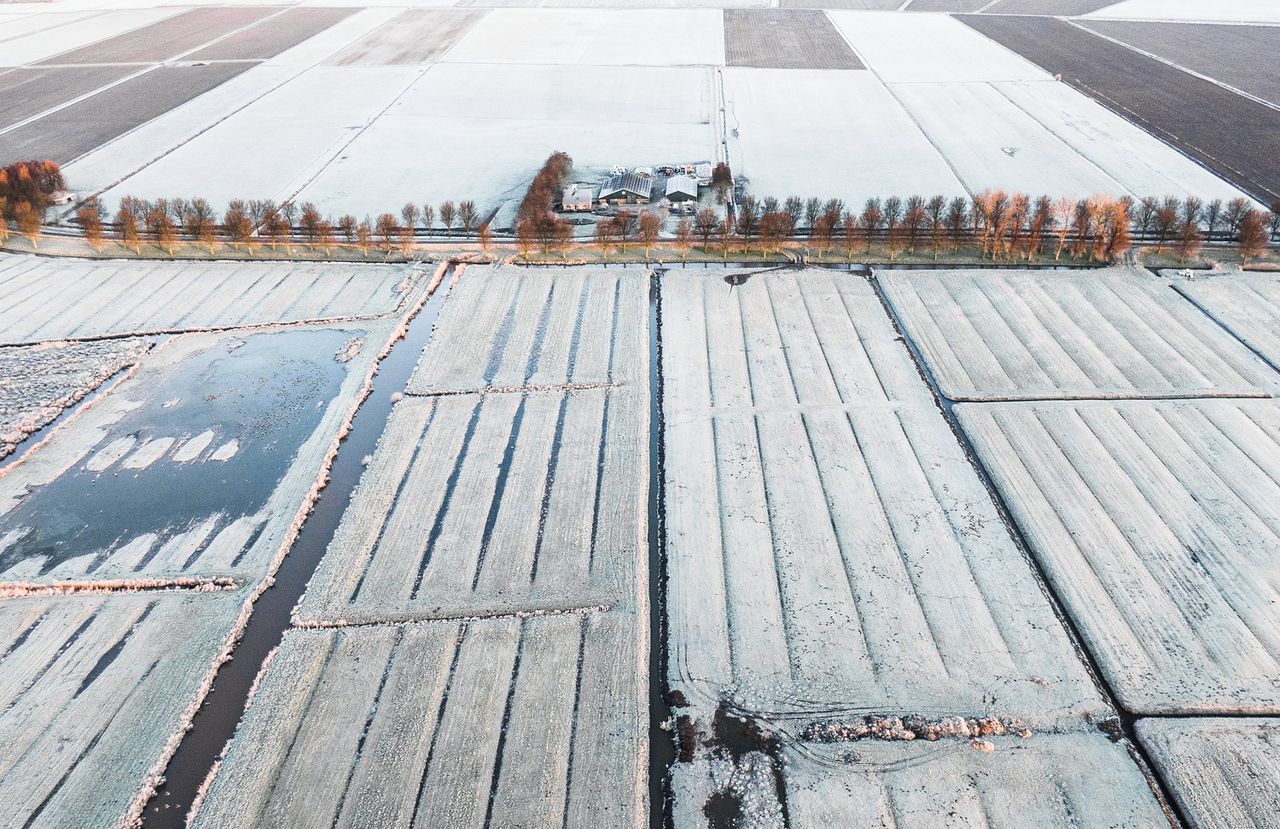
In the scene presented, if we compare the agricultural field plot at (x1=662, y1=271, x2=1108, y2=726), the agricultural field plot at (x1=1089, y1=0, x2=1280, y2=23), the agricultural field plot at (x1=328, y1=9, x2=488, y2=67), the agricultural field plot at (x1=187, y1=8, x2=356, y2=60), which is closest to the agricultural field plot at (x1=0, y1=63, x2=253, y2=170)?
the agricultural field plot at (x1=187, y1=8, x2=356, y2=60)

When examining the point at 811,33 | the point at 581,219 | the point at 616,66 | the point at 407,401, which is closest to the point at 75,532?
the point at 407,401

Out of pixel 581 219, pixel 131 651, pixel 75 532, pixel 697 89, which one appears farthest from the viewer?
pixel 697 89

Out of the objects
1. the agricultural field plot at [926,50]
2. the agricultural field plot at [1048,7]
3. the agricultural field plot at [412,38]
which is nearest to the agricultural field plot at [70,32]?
the agricultural field plot at [412,38]

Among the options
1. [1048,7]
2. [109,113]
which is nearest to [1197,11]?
[1048,7]

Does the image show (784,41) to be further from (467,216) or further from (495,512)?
(495,512)

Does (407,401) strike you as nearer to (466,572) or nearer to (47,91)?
(466,572)

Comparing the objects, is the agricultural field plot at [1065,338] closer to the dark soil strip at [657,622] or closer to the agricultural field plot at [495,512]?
the dark soil strip at [657,622]
